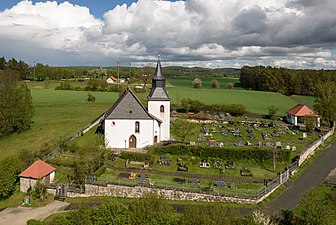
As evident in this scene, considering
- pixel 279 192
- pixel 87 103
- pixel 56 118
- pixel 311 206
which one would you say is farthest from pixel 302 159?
pixel 87 103

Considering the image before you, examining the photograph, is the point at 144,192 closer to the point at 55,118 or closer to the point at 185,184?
the point at 185,184

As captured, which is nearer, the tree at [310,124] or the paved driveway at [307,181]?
the paved driveway at [307,181]

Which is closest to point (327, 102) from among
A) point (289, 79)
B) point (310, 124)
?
point (310, 124)

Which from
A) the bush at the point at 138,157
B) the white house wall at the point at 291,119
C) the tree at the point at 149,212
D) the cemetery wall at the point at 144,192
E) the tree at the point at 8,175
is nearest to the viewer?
the tree at the point at 149,212

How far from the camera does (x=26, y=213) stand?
28.3 m

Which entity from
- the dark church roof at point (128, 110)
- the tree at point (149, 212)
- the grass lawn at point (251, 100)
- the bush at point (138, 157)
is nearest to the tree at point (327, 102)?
the grass lawn at point (251, 100)

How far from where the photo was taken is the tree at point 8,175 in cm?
3108

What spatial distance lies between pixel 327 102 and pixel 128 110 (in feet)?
138

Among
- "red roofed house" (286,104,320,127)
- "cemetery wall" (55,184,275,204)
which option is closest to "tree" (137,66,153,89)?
"red roofed house" (286,104,320,127)

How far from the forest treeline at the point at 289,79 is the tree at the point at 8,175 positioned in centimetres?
10389

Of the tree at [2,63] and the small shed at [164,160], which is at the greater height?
the tree at [2,63]

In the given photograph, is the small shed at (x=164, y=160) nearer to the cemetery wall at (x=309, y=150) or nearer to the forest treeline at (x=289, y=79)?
the cemetery wall at (x=309, y=150)

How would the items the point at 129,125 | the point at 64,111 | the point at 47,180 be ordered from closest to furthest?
the point at 47,180 < the point at 129,125 < the point at 64,111

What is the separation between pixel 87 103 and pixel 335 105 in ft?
196
